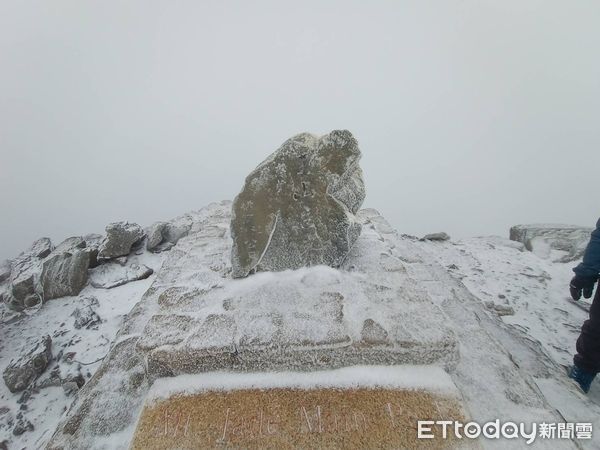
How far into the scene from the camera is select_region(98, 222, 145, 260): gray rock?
482 centimetres

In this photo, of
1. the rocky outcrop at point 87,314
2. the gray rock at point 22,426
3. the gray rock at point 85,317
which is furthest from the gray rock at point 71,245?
the gray rock at point 22,426

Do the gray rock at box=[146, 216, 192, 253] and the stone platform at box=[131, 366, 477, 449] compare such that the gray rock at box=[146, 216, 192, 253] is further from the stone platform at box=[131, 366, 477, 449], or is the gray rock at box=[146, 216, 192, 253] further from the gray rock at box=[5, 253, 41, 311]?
the stone platform at box=[131, 366, 477, 449]

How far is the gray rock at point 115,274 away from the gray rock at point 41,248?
3.73ft

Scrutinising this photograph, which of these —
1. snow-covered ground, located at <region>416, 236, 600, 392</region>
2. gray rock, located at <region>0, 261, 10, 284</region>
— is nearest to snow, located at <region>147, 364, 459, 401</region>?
snow-covered ground, located at <region>416, 236, 600, 392</region>

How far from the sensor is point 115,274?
464 cm

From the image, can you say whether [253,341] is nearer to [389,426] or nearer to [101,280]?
[389,426]

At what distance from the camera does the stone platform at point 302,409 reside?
173 centimetres

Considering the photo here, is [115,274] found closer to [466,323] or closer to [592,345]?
[466,323]

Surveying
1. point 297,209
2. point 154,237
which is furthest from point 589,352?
point 154,237

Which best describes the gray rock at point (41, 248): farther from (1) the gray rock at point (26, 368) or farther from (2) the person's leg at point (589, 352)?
(2) the person's leg at point (589, 352)

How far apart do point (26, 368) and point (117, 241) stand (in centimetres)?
201

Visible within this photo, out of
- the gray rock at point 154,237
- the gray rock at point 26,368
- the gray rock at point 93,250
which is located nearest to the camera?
the gray rock at point 26,368

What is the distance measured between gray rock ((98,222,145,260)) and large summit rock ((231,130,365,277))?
3014 millimetres

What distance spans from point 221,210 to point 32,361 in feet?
8.49
